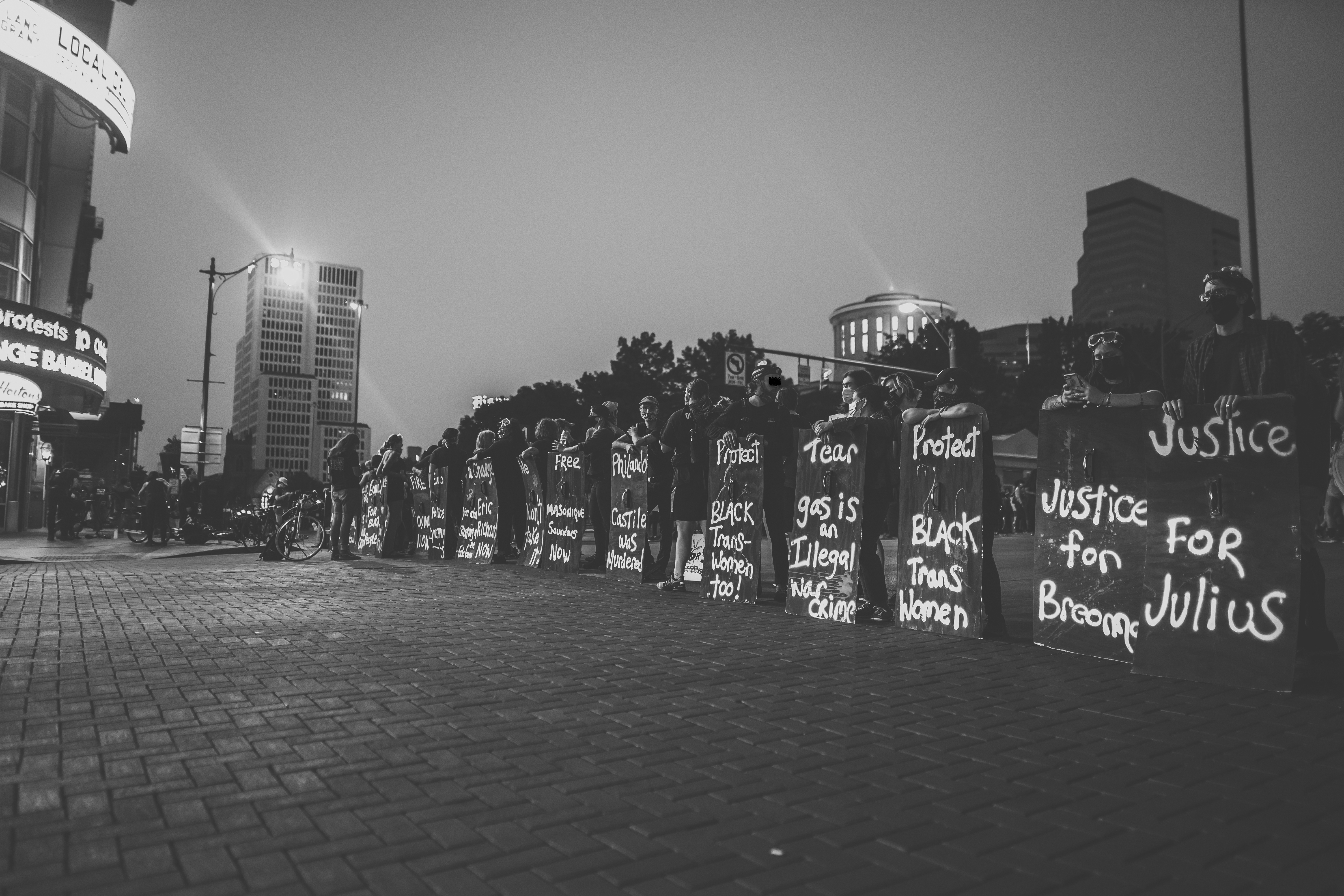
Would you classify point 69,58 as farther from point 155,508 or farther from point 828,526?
point 828,526

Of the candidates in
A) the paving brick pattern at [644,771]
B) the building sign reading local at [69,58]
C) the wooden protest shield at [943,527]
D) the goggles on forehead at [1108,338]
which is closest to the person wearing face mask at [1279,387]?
the goggles on forehead at [1108,338]

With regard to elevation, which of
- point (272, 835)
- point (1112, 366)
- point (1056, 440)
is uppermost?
point (1112, 366)

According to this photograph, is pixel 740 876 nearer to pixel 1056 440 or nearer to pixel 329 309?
pixel 1056 440

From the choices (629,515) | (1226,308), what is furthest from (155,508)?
(1226,308)

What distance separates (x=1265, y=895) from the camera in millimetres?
2371

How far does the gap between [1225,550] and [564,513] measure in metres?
8.61

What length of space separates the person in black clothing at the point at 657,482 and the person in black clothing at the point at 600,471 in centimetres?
83

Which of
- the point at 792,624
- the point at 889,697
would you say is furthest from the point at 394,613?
the point at 889,697

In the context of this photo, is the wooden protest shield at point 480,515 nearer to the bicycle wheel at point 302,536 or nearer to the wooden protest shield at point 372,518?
the wooden protest shield at point 372,518

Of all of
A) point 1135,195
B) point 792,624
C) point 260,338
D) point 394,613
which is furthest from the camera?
point 1135,195

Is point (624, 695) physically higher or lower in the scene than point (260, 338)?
lower

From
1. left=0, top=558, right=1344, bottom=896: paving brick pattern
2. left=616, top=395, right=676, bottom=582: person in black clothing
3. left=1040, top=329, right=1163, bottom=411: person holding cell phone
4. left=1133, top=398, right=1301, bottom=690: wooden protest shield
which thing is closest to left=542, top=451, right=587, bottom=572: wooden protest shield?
left=616, top=395, right=676, bottom=582: person in black clothing

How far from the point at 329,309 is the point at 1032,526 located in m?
108

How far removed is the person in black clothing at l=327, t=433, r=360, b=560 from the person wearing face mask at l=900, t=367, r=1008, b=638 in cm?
1053
